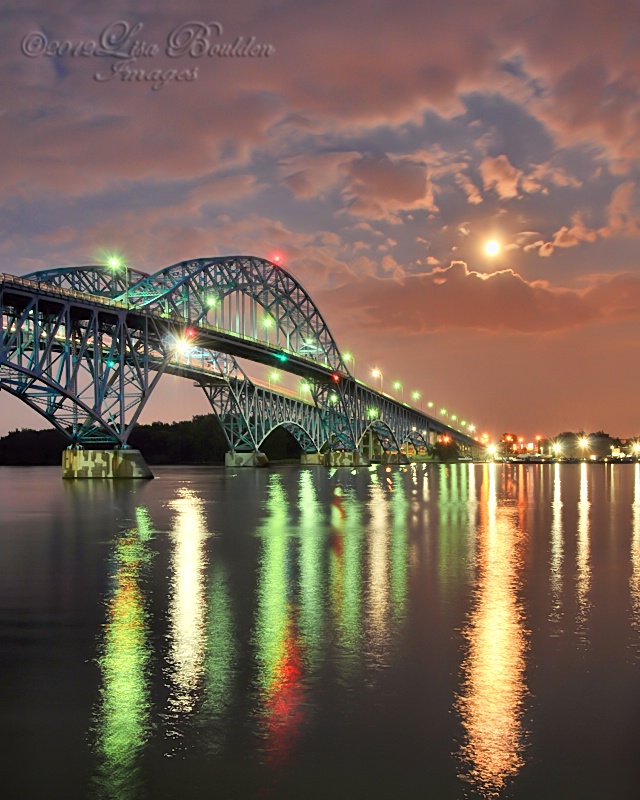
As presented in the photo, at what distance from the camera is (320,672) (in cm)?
998

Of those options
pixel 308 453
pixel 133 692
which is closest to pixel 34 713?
pixel 133 692

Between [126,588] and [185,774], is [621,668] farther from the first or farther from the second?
[126,588]

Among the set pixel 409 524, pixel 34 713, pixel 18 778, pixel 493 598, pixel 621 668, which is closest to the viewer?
pixel 18 778

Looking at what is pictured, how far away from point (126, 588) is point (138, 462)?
200 feet

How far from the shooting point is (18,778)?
6.98m

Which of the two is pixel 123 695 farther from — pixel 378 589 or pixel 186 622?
pixel 378 589

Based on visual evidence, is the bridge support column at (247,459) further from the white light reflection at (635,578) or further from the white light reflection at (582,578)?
the white light reflection at (635,578)

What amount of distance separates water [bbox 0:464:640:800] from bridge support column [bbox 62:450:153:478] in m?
52.4

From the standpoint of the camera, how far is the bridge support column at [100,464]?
241 ft

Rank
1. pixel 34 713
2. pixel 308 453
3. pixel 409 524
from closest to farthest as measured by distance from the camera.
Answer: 1. pixel 34 713
2. pixel 409 524
3. pixel 308 453

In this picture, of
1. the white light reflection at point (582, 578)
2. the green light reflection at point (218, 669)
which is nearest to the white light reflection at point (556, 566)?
the white light reflection at point (582, 578)

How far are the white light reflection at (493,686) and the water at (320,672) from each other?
32 mm

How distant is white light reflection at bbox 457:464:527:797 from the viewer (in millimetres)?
7219

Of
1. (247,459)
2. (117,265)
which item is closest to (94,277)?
(117,265)
